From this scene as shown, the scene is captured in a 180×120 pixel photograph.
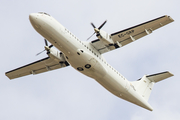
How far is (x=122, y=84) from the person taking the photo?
2722cm

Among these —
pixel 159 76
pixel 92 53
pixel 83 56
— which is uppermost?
pixel 159 76

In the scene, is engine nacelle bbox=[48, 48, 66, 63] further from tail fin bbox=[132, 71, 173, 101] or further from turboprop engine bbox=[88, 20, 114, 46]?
tail fin bbox=[132, 71, 173, 101]

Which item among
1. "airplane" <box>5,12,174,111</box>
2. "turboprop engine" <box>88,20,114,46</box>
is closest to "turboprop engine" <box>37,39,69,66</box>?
"airplane" <box>5,12,174,111</box>

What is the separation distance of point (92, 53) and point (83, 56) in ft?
4.84

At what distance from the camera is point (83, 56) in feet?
79.3

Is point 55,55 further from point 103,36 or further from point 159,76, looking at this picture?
point 159,76

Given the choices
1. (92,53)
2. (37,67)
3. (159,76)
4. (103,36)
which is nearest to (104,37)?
(103,36)

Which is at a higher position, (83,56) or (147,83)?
(147,83)

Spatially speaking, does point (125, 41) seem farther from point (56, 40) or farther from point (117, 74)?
point (56, 40)

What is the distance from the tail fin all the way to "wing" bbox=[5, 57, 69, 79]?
7965 millimetres

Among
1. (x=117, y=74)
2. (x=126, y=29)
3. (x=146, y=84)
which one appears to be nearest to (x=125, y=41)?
(x=126, y=29)

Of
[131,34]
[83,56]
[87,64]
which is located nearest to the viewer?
[83,56]

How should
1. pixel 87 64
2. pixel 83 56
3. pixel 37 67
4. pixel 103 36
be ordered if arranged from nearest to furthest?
1. pixel 83 56
2. pixel 87 64
3. pixel 103 36
4. pixel 37 67

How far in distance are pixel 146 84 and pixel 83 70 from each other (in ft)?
31.1
